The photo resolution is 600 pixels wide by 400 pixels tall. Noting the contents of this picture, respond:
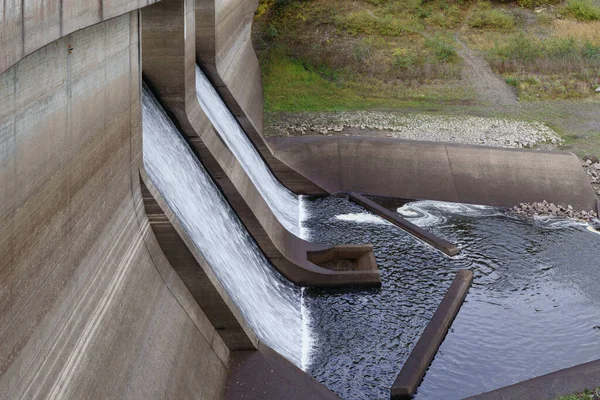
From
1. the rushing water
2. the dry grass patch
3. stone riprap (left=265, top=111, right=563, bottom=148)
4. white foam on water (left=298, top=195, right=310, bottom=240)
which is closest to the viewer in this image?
the rushing water

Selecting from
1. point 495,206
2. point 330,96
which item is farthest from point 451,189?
point 330,96

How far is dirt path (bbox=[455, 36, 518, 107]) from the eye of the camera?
2766 centimetres

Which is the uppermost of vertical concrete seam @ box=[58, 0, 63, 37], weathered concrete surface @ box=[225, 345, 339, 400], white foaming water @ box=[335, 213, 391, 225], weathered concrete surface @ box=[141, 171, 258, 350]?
vertical concrete seam @ box=[58, 0, 63, 37]

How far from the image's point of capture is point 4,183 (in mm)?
5438

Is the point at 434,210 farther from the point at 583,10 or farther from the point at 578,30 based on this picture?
the point at 583,10

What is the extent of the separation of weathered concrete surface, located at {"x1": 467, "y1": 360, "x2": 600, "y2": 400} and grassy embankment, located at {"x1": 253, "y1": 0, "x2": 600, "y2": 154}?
14891mm

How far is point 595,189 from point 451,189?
416cm

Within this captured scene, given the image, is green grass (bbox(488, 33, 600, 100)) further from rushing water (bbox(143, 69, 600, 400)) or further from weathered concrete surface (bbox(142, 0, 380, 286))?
weathered concrete surface (bbox(142, 0, 380, 286))

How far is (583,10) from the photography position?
34.7m

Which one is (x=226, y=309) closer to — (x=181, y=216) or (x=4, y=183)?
(x=181, y=216)

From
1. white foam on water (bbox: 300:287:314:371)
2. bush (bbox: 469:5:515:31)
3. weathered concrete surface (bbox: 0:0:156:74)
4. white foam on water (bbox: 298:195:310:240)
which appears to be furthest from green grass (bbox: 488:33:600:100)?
weathered concrete surface (bbox: 0:0:156:74)

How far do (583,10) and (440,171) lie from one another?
1992cm

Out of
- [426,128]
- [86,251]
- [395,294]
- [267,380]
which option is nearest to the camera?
[86,251]

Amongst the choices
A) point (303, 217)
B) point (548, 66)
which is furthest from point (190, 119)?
point (548, 66)
